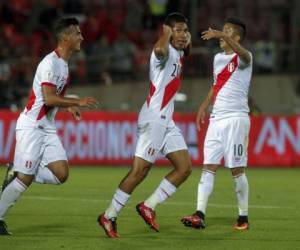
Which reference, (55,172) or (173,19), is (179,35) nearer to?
(173,19)

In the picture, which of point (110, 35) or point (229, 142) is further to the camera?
point (110, 35)

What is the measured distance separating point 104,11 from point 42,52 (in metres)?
3.17

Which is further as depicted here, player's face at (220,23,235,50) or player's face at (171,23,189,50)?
player's face at (220,23,235,50)

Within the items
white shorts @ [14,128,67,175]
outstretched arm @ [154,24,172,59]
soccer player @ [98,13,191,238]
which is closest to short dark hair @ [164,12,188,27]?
soccer player @ [98,13,191,238]

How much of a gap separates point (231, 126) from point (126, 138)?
10.9 meters

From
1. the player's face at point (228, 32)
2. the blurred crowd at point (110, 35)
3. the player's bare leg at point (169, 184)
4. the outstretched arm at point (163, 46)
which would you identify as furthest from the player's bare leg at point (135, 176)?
the blurred crowd at point (110, 35)

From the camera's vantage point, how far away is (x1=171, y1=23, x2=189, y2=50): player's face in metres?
11.3

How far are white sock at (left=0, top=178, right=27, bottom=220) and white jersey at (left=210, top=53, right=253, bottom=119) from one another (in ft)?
8.71

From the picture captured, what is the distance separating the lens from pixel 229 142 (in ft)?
39.0

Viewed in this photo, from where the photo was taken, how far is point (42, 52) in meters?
26.3

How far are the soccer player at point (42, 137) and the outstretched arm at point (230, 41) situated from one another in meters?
1.55

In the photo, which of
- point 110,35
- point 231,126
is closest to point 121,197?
point 231,126

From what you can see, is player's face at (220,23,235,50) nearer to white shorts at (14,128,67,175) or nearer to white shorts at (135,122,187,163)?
white shorts at (135,122,187,163)

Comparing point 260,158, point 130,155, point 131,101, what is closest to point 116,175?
point 130,155
